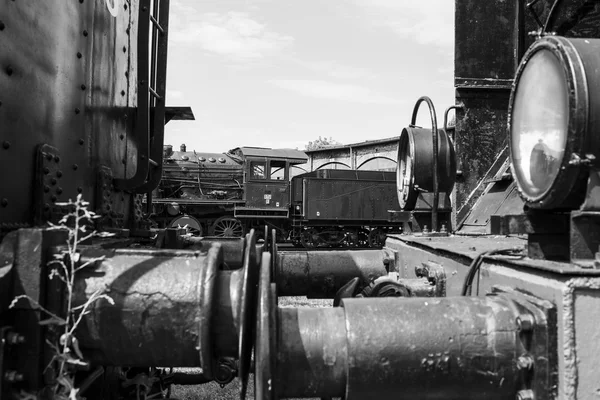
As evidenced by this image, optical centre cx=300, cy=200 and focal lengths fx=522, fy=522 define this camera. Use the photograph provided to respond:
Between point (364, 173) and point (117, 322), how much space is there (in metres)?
18.2

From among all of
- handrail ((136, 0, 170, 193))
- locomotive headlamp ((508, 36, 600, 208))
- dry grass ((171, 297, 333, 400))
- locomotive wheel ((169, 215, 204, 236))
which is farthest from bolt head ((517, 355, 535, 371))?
locomotive wheel ((169, 215, 204, 236))

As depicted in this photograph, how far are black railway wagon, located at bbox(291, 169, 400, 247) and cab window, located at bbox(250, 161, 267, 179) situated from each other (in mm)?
1149

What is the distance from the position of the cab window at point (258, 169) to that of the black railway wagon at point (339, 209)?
45.2 inches

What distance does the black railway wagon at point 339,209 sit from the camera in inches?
712

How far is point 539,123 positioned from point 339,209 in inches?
658

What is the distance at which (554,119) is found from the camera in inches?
57.6

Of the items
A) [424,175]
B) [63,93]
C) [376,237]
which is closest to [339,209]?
[376,237]

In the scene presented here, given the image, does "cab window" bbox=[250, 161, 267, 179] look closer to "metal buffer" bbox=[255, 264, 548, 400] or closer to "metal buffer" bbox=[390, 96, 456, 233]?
"metal buffer" bbox=[390, 96, 456, 233]

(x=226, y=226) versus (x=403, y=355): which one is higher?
(x=403, y=355)

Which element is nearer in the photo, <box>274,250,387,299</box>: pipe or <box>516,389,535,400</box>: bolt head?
<box>516,389,535,400</box>: bolt head

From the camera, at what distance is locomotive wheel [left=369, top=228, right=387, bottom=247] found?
1845cm

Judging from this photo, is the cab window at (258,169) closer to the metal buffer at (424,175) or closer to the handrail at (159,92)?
the metal buffer at (424,175)

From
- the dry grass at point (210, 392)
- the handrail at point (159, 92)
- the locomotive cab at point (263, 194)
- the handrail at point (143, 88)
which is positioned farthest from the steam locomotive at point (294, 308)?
the locomotive cab at point (263, 194)

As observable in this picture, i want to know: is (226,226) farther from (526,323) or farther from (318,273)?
(526,323)
